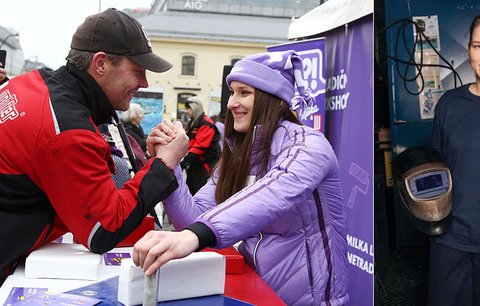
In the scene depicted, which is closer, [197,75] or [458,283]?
[458,283]

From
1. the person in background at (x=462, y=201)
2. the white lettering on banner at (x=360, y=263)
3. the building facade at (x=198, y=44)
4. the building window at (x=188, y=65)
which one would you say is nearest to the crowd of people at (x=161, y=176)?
the person in background at (x=462, y=201)

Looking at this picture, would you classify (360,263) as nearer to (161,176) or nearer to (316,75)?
(316,75)

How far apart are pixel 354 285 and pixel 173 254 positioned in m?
2.80

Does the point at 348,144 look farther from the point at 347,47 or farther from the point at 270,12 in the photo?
the point at 270,12

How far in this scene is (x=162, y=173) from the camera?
6.20ft

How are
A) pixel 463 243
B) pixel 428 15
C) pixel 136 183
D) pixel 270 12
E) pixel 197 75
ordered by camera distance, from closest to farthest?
pixel 136 183 → pixel 463 243 → pixel 428 15 → pixel 197 75 → pixel 270 12

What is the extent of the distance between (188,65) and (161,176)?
135ft

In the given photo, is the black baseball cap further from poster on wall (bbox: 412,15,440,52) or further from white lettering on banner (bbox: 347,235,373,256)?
poster on wall (bbox: 412,15,440,52)

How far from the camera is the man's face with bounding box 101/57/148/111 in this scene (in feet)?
6.47

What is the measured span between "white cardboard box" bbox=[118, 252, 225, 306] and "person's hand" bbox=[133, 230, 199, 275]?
0.07 meters

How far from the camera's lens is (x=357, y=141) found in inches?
148

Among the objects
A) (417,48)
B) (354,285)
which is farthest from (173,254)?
(417,48)

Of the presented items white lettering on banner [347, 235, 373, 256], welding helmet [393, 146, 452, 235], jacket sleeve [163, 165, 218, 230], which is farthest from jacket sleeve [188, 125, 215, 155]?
jacket sleeve [163, 165, 218, 230]

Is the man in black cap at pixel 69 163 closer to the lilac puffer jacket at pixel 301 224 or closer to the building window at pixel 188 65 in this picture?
the lilac puffer jacket at pixel 301 224
